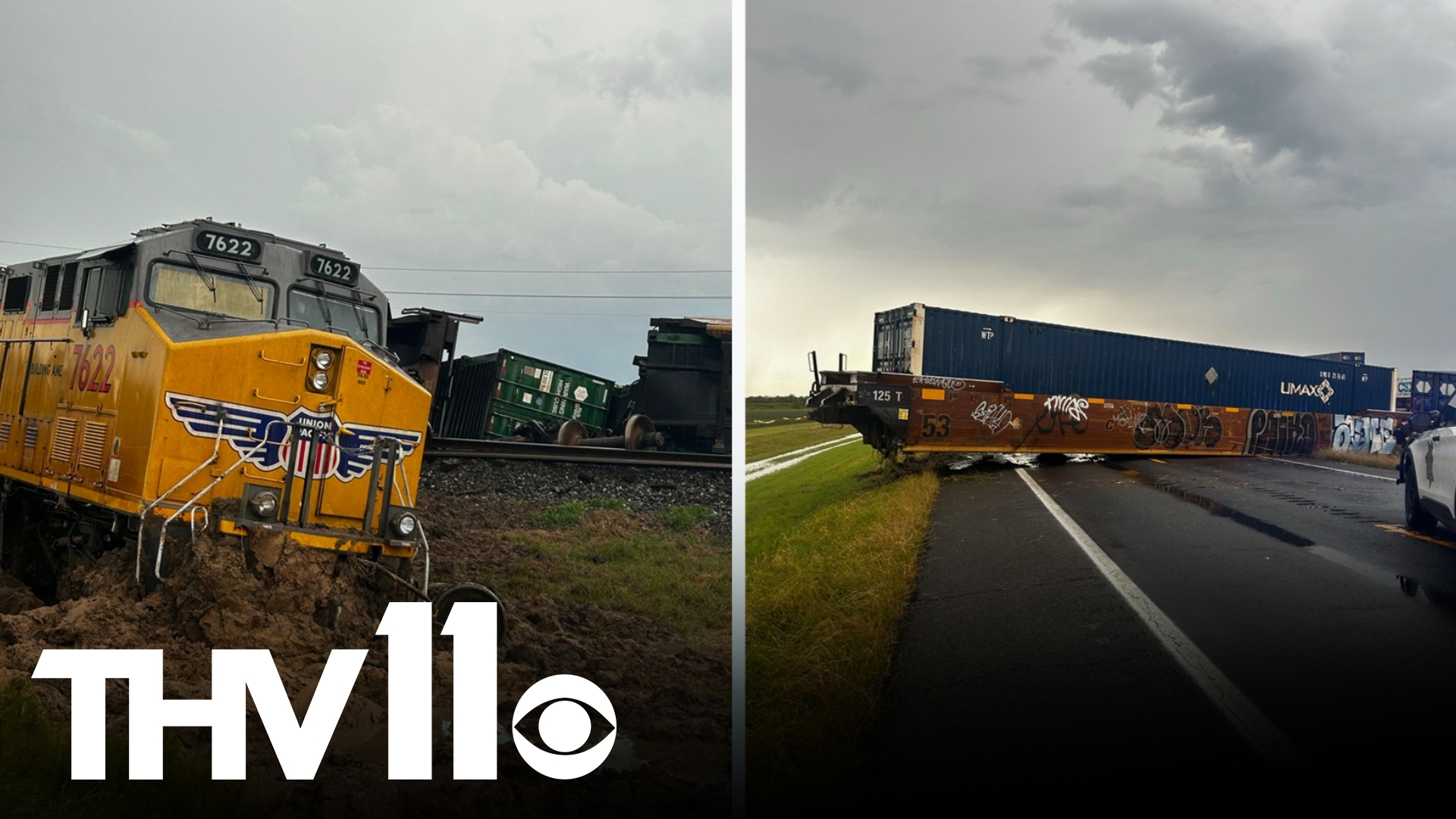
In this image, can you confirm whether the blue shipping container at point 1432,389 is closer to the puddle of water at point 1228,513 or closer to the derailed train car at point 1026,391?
the puddle of water at point 1228,513

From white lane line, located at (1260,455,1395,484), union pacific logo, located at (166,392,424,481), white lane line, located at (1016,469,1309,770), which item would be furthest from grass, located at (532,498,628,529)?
white lane line, located at (1016,469,1309,770)

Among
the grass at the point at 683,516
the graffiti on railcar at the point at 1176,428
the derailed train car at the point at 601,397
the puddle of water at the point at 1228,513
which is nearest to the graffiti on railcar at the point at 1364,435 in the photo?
the puddle of water at the point at 1228,513

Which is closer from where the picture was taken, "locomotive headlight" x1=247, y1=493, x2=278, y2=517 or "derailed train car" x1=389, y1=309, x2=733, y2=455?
"locomotive headlight" x1=247, y1=493, x2=278, y2=517

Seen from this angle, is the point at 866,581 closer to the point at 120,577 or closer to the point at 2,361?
the point at 120,577

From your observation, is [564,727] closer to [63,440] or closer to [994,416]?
[63,440]

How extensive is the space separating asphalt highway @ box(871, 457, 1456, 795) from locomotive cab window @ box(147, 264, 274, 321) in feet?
20.7

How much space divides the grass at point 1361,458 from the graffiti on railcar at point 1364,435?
3 centimetres

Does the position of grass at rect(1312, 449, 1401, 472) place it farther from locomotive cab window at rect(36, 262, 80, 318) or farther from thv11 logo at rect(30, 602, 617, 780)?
locomotive cab window at rect(36, 262, 80, 318)

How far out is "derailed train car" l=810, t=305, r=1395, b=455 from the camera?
13930 millimetres

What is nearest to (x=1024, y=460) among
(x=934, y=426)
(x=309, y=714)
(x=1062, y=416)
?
(x=1062, y=416)

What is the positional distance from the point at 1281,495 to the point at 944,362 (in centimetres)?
867

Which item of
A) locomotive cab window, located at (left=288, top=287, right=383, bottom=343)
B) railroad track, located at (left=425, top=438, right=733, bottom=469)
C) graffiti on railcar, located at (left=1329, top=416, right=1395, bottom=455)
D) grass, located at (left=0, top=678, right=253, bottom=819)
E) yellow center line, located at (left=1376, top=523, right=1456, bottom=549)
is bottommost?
grass, located at (left=0, top=678, right=253, bottom=819)

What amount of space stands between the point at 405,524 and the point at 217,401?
5.64 ft

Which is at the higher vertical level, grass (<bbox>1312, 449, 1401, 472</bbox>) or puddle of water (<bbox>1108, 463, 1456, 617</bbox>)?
grass (<bbox>1312, 449, 1401, 472</bbox>)
